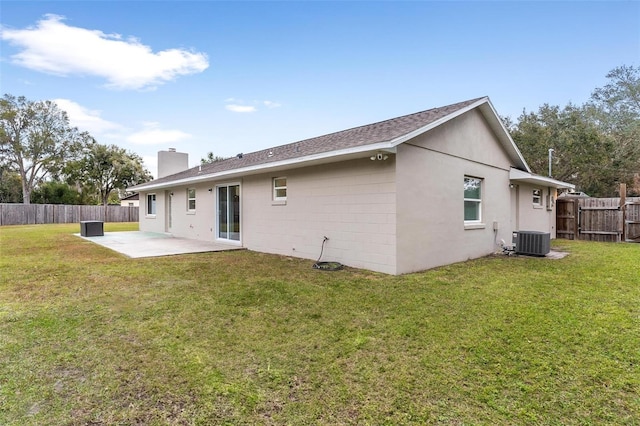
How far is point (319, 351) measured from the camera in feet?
10.7

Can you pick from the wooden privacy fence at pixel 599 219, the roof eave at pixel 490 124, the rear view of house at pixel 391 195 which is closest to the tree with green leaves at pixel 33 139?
the rear view of house at pixel 391 195

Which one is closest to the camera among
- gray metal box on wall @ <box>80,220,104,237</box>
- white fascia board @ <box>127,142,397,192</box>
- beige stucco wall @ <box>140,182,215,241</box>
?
white fascia board @ <box>127,142,397,192</box>

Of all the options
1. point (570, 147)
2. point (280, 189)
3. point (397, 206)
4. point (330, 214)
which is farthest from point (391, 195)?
point (570, 147)

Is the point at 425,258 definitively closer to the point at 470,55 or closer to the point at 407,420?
the point at 407,420

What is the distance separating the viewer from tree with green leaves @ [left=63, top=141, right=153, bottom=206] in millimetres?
36250

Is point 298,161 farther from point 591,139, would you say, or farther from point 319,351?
point 591,139

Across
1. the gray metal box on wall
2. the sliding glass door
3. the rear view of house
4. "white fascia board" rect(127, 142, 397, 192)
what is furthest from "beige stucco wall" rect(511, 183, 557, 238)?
the gray metal box on wall

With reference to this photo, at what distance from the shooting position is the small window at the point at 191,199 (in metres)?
14.2

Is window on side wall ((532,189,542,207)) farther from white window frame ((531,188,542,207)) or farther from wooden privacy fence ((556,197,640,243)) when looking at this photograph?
wooden privacy fence ((556,197,640,243))

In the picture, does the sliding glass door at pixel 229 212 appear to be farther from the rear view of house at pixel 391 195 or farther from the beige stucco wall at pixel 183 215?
the beige stucco wall at pixel 183 215

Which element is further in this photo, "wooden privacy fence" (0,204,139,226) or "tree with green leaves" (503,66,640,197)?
"wooden privacy fence" (0,204,139,226)

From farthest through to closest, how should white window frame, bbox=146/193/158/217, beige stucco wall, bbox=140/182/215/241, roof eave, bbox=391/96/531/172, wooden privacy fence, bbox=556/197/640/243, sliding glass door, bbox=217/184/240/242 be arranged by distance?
1. white window frame, bbox=146/193/158/217
2. beige stucco wall, bbox=140/182/215/241
3. wooden privacy fence, bbox=556/197/640/243
4. sliding glass door, bbox=217/184/240/242
5. roof eave, bbox=391/96/531/172

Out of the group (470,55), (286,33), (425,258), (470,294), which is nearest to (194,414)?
(470,294)

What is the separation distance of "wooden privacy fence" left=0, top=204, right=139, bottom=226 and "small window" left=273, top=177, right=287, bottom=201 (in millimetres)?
25198
